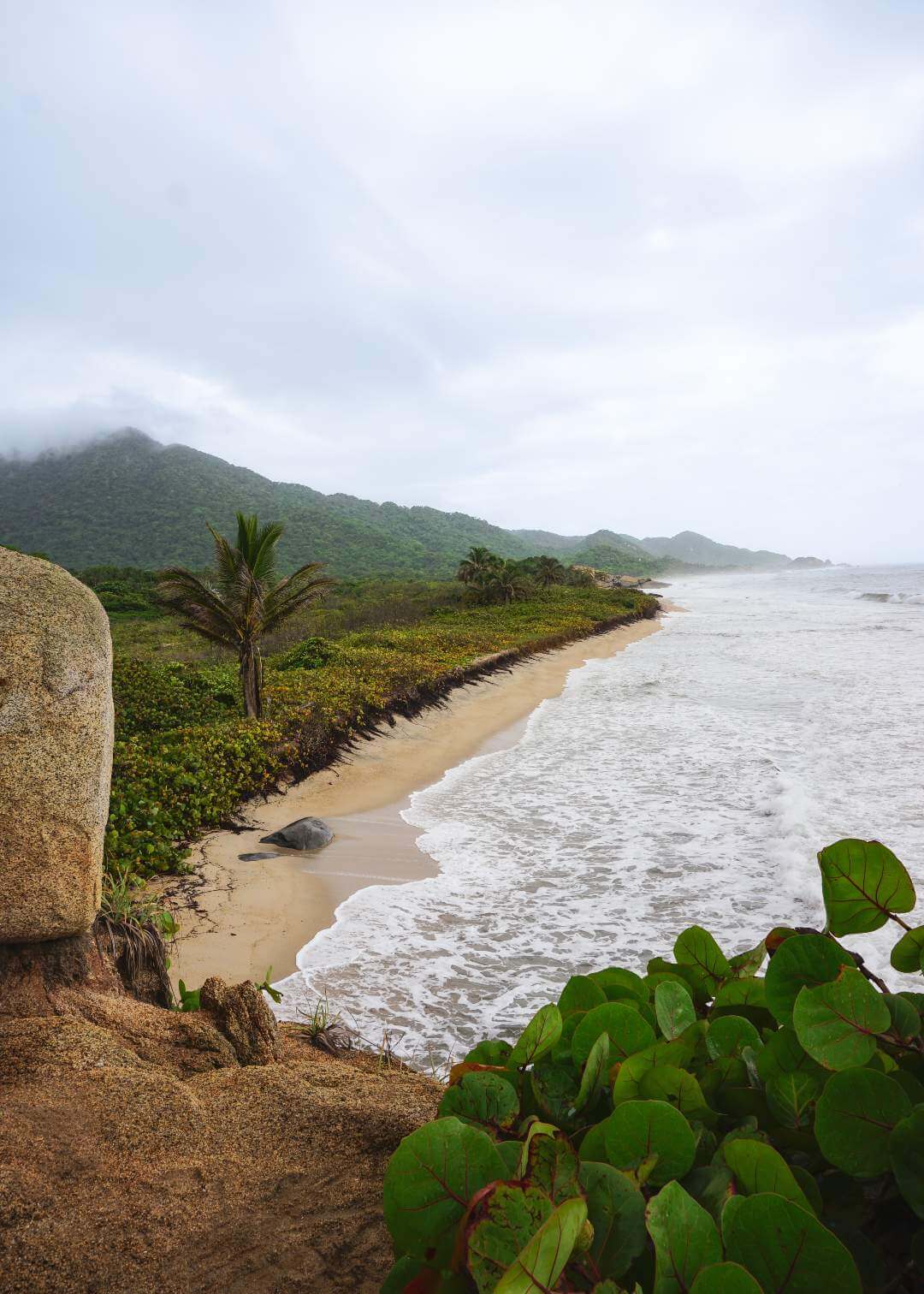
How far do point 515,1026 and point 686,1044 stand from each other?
373cm

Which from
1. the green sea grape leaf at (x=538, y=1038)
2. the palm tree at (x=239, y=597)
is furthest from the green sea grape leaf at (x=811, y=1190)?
the palm tree at (x=239, y=597)

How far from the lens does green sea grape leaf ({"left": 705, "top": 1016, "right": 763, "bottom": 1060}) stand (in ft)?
3.06

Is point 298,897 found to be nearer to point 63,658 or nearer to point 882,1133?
point 63,658

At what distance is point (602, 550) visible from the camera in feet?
406

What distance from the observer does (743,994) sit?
104 centimetres

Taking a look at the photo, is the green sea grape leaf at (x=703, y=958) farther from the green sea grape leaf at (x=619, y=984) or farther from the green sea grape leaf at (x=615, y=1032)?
the green sea grape leaf at (x=615, y=1032)

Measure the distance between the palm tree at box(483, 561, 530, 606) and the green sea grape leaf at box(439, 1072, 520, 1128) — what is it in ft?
123

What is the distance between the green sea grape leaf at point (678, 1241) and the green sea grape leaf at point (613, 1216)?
0.06 metres

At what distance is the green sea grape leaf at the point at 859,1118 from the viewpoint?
67 cm

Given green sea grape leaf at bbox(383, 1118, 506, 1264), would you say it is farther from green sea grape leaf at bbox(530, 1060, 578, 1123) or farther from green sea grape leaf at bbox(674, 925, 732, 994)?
green sea grape leaf at bbox(674, 925, 732, 994)

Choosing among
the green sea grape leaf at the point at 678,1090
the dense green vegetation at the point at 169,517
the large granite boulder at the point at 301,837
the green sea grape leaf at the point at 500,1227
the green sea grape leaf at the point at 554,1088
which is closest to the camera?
the green sea grape leaf at the point at 500,1227

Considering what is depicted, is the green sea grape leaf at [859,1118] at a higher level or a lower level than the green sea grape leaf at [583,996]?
higher

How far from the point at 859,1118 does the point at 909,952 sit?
0.27 meters

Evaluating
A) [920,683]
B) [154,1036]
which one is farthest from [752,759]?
[154,1036]
